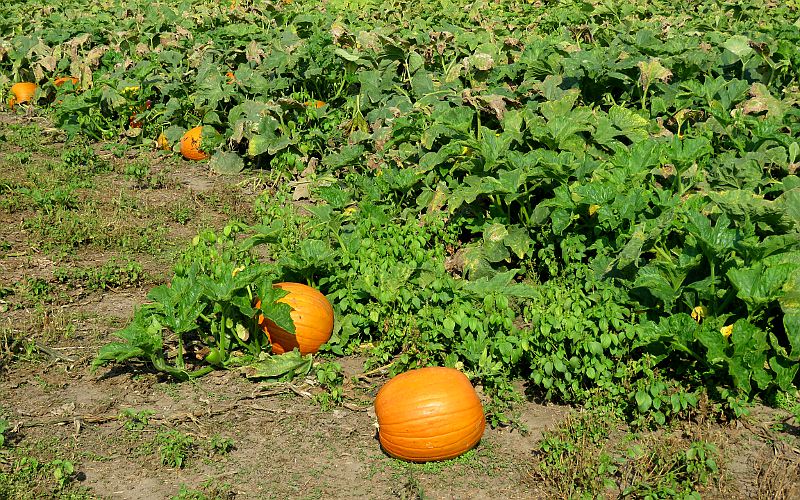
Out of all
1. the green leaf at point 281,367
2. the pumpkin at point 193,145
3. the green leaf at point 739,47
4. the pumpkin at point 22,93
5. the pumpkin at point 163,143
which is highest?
the green leaf at point 739,47

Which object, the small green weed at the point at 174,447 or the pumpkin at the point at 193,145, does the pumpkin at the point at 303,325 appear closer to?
the small green weed at the point at 174,447

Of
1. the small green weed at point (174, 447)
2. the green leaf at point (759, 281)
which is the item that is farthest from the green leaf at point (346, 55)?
the green leaf at point (759, 281)

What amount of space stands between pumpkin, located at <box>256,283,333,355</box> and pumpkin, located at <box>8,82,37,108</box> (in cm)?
705

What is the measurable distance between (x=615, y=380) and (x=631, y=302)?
1.44 feet

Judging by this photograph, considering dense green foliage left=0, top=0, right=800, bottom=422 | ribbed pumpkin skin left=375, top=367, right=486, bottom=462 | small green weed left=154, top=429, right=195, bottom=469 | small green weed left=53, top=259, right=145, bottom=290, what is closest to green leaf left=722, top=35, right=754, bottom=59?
dense green foliage left=0, top=0, right=800, bottom=422

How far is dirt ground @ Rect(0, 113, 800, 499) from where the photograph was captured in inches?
156

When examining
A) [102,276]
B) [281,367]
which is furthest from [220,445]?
[102,276]

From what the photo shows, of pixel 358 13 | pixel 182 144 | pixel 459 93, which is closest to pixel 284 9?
pixel 358 13

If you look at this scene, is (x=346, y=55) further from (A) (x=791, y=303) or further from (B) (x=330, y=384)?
(A) (x=791, y=303)

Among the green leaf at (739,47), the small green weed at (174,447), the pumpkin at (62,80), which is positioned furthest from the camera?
the pumpkin at (62,80)

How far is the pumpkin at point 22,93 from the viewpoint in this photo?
1077 cm

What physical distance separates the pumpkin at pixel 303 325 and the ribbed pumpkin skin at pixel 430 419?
0.82 metres

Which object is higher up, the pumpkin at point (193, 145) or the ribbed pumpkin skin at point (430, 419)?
the ribbed pumpkin skin at point (430, 419)

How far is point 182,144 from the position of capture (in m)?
8.84
